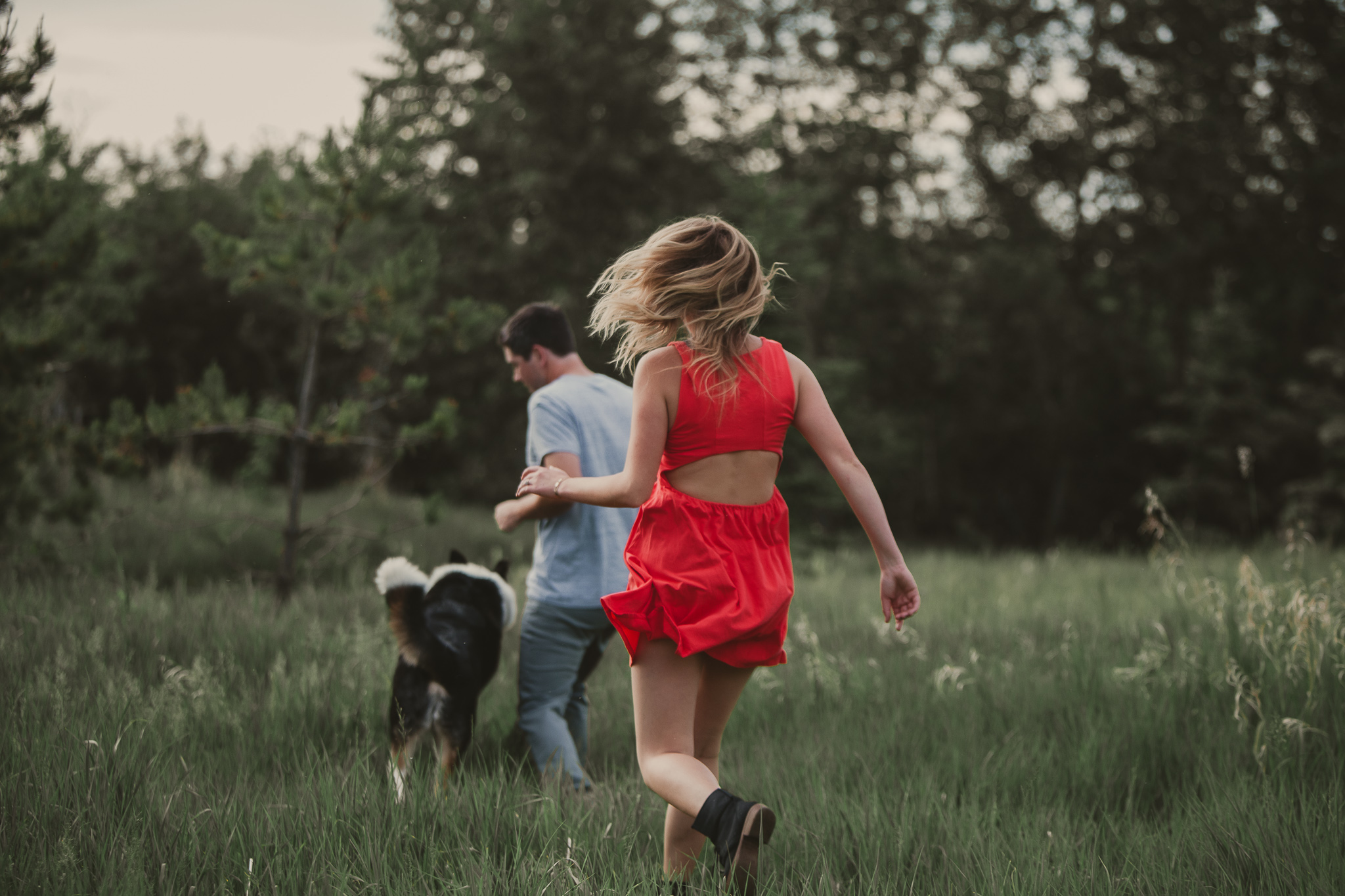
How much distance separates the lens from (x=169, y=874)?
95.7 inches

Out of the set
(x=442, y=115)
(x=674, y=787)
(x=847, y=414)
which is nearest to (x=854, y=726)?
(x=674, y=787)

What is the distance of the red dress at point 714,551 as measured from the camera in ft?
7.81

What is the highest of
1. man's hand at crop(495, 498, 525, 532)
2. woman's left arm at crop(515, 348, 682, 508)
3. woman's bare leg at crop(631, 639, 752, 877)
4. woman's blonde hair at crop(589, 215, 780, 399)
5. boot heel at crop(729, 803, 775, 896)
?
woman's blonde hair at crop(589, 215, 780, 399)

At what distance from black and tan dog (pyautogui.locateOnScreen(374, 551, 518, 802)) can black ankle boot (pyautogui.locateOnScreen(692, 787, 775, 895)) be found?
1.29m

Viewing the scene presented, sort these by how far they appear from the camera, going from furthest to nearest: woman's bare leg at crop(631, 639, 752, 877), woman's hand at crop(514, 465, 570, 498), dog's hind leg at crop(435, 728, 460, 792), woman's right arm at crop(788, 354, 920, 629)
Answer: dog's hind leg at crop(435, 728, 460, 792)
woman's hand at crop(514, 465, 570, 498)
woman's right arm at crop(788, 354, 920, 629)
woman's bare leg at crop(631, 639, 752, 877)

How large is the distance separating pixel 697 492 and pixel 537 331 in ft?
5.01

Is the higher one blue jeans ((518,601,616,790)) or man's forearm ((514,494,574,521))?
man's forearm ((514,494,574,521))

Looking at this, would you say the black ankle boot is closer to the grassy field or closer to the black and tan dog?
the grassy field

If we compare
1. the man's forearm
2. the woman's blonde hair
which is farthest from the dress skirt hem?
the man's forearm

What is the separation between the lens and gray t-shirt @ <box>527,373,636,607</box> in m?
3.48

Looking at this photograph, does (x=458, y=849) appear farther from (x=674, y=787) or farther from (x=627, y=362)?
(x=627, y=362)

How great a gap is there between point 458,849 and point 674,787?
74cm

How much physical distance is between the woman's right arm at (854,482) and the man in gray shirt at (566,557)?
3.70ft

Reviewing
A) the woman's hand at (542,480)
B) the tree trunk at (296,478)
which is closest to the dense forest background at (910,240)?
the tree trunk at (296,478)
